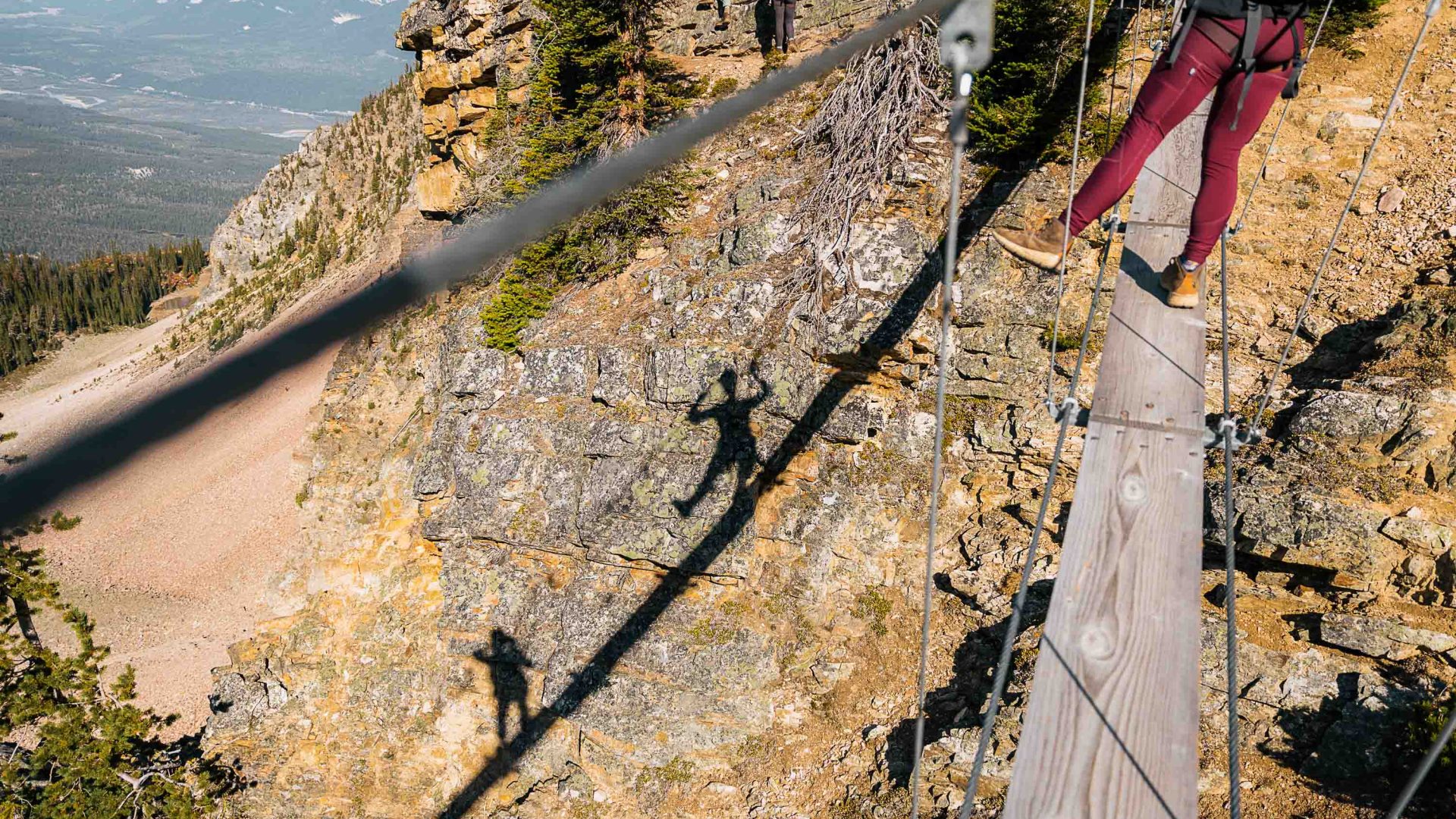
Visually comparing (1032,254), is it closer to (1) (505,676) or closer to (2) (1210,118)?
(2) (1210,118)

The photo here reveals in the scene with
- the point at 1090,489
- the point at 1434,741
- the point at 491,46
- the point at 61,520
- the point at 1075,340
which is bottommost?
the point at 1434,741

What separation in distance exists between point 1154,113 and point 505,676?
11.5m

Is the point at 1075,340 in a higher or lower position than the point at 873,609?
higher

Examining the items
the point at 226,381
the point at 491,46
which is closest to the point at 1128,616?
the point at 226,381

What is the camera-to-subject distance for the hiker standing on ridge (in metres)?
4.46

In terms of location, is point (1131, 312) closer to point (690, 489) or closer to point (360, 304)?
point (360, 304)

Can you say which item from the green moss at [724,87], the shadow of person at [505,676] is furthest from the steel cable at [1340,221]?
the shadow of person at [505,676]

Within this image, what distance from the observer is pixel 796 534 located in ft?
34.9

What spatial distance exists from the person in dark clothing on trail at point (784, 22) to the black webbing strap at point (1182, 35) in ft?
35.3

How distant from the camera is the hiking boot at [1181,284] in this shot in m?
5.21

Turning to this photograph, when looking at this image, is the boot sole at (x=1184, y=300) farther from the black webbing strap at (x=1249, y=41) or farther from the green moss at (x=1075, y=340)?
the green moss at (x=1075, y=340)

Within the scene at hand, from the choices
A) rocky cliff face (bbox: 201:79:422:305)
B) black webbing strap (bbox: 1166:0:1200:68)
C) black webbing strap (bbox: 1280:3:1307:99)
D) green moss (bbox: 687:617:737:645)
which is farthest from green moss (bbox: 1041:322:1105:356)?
rocky cliff face (bbox: 201:79:422:305)

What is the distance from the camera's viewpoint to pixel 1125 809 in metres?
2.96

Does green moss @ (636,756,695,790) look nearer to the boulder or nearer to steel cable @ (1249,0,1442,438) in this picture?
steel cable @ (1249,0,1442,438)
